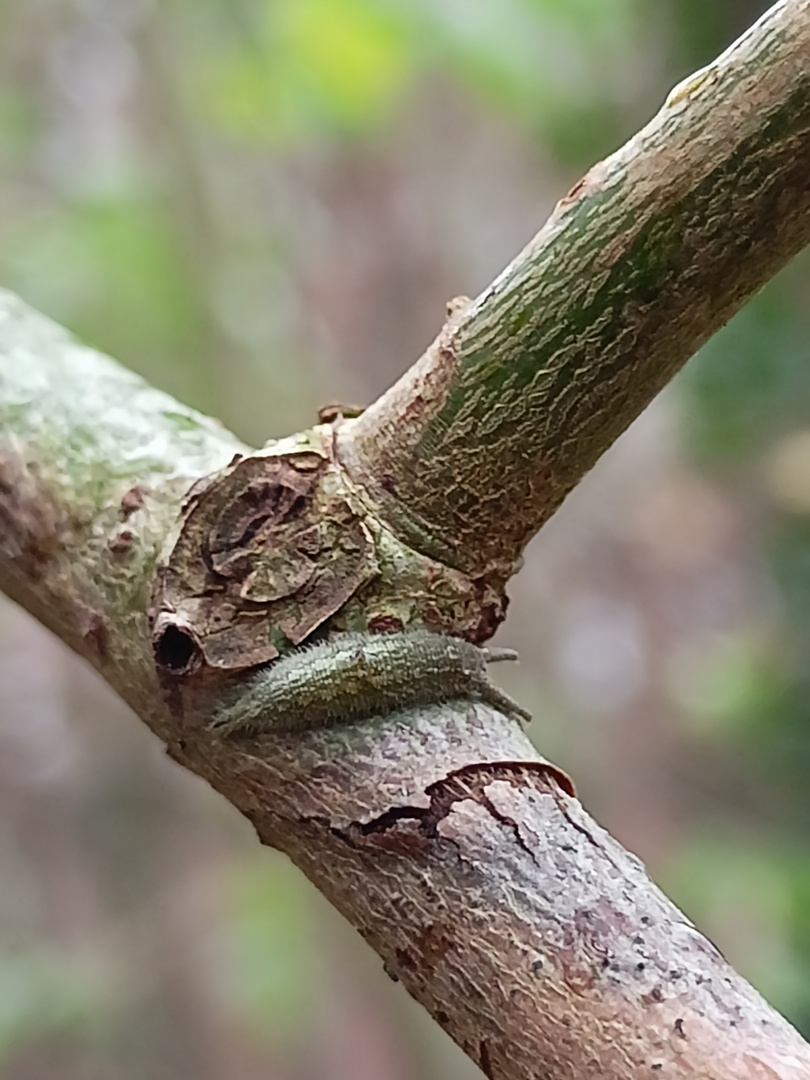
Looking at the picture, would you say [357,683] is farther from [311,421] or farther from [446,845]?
[311,421]

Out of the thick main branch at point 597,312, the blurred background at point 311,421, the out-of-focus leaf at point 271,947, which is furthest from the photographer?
the out-of-focus leaf at point 271,947

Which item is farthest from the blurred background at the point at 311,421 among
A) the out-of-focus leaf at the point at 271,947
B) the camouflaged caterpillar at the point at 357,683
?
the camouflaged caterpillar at the point at 357,683

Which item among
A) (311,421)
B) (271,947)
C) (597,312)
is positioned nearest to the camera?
(597,312)

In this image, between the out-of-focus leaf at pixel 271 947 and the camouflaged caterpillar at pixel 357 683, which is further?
the out-of-focus leaf at pixel 271 947

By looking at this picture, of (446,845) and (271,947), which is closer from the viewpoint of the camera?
(446,845)

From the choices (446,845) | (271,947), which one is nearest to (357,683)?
(446,845)

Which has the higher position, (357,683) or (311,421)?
(311,421)

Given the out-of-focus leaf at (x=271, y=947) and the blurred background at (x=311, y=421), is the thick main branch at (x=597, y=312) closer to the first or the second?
the blurred background at (x=311, y=421)
